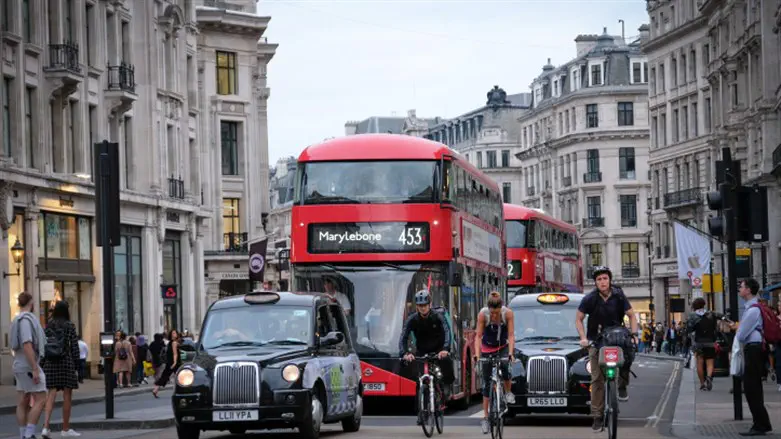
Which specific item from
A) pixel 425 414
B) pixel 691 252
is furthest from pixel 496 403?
pixel 691 252

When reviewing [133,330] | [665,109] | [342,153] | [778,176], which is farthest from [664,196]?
[342,153]

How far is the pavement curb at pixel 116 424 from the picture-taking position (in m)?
24.5

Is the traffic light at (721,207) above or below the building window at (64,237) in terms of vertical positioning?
below

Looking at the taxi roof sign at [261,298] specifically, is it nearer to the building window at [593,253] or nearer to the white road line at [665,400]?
the white road line at [665,400]

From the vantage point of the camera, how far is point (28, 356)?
20.8m

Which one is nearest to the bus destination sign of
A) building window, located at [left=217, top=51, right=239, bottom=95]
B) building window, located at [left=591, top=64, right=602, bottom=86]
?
building window, located at [left=217, top=51, right=239, bottom=95]

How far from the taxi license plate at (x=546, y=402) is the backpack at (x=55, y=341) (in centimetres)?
661

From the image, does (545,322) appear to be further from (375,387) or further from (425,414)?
(425,414)

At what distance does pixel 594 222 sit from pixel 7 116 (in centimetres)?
8884

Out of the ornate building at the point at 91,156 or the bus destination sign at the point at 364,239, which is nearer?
the bus destination sign at the point at 364,239

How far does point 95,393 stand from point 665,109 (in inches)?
2654

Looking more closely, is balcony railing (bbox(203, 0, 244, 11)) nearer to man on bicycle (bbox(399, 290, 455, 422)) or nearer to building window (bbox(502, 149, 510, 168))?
man on bicycle (bbox(399, 290, 455, 422))

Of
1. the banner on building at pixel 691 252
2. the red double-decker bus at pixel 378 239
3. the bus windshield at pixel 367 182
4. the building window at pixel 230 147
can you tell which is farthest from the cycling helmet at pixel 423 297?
the building window at pixel 230 147

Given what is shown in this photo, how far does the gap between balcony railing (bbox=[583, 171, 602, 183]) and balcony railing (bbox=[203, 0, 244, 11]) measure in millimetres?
53905
